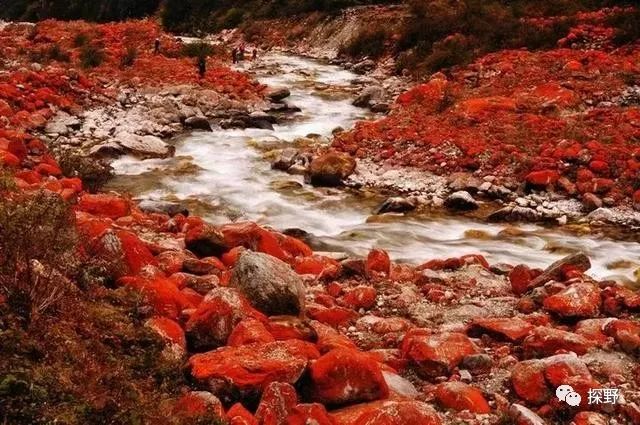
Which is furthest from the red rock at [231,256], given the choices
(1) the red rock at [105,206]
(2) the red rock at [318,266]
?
(1) the red rock at [105,206]

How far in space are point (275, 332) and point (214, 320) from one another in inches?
24.9

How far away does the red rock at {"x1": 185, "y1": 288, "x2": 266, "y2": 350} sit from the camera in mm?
5266

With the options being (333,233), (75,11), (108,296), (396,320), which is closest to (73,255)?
(108,296)

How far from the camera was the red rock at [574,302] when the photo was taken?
6922mm

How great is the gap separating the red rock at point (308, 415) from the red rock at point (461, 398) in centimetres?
111

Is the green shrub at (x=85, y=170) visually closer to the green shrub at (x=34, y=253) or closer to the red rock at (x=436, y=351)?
the green shrub at (x=34, y=253)

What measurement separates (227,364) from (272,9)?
39.9 metres

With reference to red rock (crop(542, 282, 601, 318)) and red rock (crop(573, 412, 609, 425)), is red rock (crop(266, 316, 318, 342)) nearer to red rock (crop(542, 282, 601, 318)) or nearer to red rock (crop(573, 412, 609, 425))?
red rock (crop(573, 412, 609, 425))

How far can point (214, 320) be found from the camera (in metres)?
5.33

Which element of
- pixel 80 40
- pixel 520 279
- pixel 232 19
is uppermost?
pixel 232 19

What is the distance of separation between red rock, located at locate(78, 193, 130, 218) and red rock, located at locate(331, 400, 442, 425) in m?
5.66

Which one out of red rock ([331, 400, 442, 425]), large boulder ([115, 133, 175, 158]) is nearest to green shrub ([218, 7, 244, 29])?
large boulder ([115, 133, 175, 158])

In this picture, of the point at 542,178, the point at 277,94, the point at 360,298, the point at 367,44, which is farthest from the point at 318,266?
the point at 367,44

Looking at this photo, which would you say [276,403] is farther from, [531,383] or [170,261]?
[170,261]
